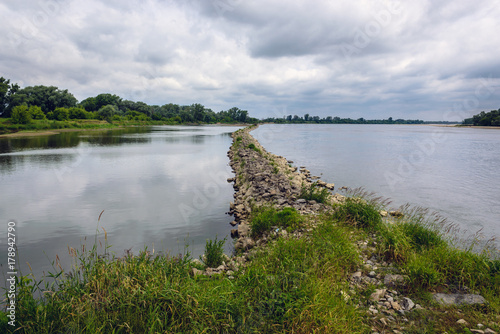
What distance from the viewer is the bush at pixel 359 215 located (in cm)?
749

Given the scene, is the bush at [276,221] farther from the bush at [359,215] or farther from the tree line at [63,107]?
the tree line at [63,107]

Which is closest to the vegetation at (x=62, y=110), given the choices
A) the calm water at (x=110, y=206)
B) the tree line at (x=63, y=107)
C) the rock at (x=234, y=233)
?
the tree line at (x=63, y=107)

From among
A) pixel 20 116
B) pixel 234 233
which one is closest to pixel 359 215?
pixel 234 233

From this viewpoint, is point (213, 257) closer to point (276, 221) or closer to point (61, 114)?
point (276, 221)

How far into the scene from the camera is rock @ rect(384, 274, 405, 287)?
4918mm

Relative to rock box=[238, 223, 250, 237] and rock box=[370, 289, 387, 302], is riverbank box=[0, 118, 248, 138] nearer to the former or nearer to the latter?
rock box=[238, 223, 250, 237]

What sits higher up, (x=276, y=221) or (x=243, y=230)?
(x=276, y=221)

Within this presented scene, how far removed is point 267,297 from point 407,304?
2330 millimetres

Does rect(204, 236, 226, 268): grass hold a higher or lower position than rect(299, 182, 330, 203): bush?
lower

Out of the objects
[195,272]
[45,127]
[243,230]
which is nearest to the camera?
[195,272]

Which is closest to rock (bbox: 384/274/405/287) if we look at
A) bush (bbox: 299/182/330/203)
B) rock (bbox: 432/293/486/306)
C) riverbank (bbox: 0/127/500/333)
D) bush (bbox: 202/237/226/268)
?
riverbank (bbox: 0/127/500/333)

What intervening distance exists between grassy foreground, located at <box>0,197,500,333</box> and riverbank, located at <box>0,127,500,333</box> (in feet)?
0.06

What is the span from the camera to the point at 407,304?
4332 millimetres

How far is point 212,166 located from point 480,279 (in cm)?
2125
